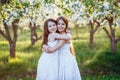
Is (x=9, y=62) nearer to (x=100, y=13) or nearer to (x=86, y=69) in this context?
(x=86, y=69)

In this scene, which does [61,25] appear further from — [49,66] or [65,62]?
[49,66]

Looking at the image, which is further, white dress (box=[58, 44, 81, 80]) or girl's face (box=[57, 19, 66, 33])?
white dress (box=[58, 44, 81, 80])

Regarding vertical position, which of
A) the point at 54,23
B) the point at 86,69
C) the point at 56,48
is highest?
the point at 54,23

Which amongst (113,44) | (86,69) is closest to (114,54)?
(113,44)

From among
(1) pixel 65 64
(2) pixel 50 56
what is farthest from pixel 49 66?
(1) pixel 65 64

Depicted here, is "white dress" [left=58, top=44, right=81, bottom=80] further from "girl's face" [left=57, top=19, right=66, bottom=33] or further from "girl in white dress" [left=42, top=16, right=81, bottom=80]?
"girl's face" [left=57, top=19, right=66, bottom=33]

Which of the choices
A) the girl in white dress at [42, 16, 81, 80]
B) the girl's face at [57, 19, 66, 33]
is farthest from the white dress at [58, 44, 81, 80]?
the girl's face at [57, 19, 66, 33]

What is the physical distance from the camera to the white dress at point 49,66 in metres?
8.32

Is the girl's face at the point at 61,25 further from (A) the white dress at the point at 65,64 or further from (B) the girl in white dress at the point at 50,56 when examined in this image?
(A) the white dress at the point at 65,64

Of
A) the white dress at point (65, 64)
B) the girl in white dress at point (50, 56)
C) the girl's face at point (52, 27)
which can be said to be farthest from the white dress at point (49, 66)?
the girl's face at point (52, 27)

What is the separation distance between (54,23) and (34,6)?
11.5ft

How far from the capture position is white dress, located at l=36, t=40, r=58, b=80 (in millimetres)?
8320

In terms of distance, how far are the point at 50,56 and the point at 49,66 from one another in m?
0.24

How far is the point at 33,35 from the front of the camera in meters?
24.6
